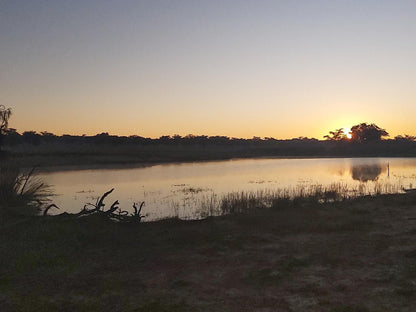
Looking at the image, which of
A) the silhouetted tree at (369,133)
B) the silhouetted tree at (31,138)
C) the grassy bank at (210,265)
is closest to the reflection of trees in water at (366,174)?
the grassy bank at (210,265)

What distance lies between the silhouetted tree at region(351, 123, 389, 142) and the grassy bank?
12706cm

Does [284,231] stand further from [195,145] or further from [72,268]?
[195,145]

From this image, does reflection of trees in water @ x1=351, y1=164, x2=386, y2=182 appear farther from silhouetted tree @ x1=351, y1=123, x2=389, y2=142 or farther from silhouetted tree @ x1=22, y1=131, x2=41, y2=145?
silhouetted tree @ x1=351, y1=123, x2=389, y2=142

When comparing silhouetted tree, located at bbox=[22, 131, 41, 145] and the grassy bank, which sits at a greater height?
silhouetted tree, located at bbox=[22, 131, 41, 145]

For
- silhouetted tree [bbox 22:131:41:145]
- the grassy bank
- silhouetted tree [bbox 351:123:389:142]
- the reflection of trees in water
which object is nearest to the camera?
the grassy bank

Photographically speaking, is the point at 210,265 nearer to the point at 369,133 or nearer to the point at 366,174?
the point at 366,174

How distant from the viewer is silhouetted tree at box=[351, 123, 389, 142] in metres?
A: 130

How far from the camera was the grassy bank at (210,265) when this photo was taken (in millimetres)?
6266

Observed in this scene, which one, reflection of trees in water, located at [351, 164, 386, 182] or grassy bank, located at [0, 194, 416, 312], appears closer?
grassy bank, located at [0, 194, 416, 312]

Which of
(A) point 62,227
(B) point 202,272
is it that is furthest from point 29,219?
(B) point 202,272

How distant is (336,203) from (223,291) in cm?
1290

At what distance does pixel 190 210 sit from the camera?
18.0m

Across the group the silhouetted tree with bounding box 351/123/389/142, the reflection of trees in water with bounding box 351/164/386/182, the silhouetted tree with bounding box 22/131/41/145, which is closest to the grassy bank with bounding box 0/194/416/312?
the reflection of trees in water with bounding box 351/164/386/182

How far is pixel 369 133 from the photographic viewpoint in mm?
130875
